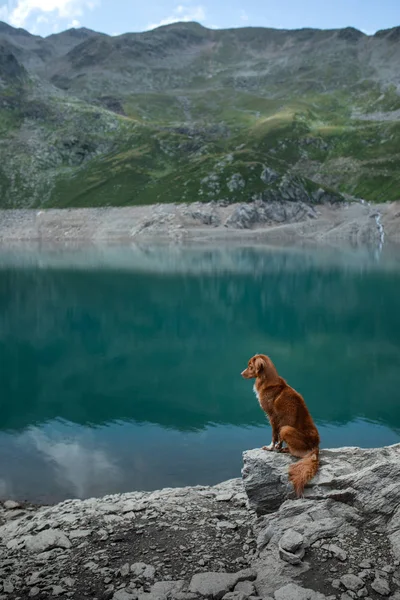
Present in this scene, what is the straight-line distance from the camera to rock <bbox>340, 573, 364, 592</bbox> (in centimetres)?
816

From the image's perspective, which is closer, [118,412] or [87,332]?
[118,412]

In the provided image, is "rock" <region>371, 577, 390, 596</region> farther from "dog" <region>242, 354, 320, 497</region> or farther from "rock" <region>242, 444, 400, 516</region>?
"dog" <region>242, 354, 320, 497</region>

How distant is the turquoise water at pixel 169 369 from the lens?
2306cm

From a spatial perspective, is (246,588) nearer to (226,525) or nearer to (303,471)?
(303,471)

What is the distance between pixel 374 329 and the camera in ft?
178

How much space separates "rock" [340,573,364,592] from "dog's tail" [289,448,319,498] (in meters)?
2.32

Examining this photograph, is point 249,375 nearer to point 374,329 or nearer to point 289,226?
point 374,329

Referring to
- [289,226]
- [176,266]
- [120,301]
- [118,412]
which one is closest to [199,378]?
[118,412]

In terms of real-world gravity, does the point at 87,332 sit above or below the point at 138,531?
below

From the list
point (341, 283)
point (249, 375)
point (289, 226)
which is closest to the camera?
point (249, 375)

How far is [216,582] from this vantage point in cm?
909

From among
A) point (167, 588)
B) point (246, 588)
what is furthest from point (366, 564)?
point (167, 588)

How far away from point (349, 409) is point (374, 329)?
986 inches

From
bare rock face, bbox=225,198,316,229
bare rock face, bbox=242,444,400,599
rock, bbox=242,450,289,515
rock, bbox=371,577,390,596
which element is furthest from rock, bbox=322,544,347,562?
bare rock face, bbox=225,198,316,229
